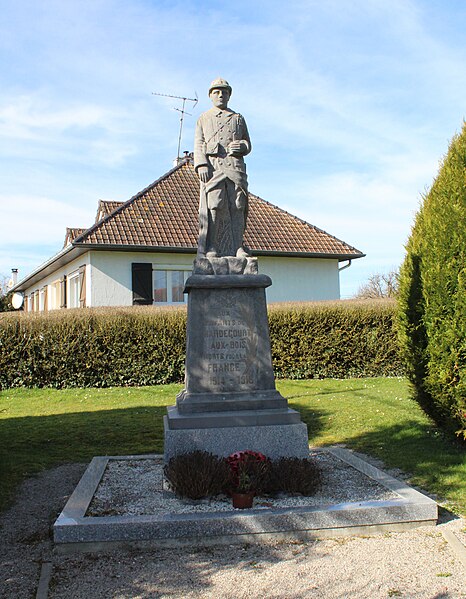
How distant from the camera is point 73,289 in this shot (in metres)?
20.6

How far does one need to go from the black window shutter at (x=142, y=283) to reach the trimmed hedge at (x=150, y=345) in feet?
9.37

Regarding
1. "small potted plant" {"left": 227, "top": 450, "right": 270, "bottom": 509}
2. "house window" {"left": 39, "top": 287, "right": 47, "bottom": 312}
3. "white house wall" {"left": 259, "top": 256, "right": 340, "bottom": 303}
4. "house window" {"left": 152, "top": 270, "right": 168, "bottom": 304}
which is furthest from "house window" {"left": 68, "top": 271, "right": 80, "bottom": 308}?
"small potted plant" {"left": 227, "top": 450, "right": 270, "bottom": 509}

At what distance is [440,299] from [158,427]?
16.0 ft

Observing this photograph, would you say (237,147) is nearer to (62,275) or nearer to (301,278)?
(301,278)

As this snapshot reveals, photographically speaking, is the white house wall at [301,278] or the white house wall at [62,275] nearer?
the white house wall at [62,275]

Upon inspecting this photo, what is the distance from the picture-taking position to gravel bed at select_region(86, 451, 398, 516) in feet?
16.3

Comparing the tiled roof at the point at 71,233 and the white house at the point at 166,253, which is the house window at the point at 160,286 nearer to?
the white house at the point at 166,253

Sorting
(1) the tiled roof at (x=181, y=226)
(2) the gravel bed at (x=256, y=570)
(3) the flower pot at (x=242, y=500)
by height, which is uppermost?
(1) the tiled roof at (x=181, y=226)

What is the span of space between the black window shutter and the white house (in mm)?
30

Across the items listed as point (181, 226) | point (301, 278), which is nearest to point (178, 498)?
point (181, 226)

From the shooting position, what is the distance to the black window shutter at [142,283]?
58.3ft

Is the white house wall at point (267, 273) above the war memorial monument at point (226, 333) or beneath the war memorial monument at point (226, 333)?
above

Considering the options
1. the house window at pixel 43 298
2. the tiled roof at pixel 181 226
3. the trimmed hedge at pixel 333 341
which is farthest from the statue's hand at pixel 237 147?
the house window at pixel 43 298

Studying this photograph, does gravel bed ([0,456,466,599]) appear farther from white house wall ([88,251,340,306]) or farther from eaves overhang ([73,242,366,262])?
white house wall ([88,251,340,306])
